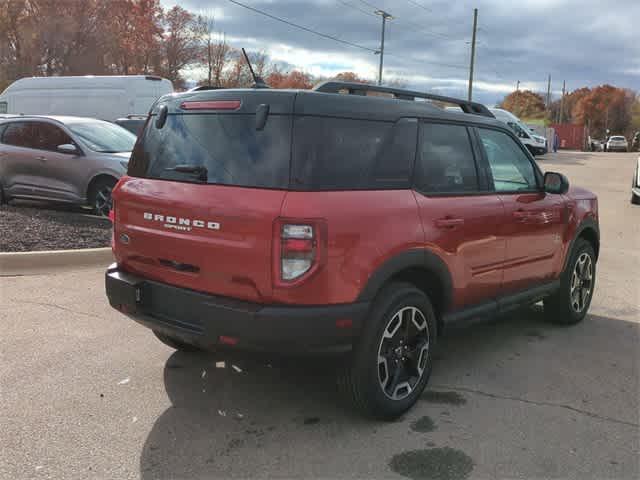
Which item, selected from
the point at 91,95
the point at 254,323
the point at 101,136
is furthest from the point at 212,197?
the point at 91,95

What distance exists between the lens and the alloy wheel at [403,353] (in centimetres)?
356

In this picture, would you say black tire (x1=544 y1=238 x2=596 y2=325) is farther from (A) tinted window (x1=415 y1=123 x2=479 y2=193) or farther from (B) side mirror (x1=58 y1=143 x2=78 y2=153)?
(B) side mirror (x1=58 y1=143 x2=78 y2=153)

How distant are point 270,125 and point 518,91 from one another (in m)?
123

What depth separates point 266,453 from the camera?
3219 millimetres

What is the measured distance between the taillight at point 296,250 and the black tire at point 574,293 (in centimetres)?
313

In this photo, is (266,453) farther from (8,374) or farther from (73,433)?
(8,374)

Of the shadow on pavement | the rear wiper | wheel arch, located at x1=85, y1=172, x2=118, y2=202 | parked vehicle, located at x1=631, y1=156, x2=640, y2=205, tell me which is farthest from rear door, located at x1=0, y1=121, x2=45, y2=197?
parked vehicle, located at x1=631, y1=156, x2=640, y2=205

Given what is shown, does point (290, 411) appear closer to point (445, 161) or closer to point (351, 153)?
point (351, 153)

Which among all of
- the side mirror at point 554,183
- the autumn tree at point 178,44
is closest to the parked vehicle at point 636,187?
the side mirror at point 554,183

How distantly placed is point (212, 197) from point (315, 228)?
0.62 meters

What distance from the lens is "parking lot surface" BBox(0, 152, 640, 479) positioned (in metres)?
3.13

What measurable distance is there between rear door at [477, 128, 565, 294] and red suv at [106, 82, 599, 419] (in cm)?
17

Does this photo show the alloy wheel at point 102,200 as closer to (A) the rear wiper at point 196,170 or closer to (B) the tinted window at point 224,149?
(B) the tinted window at point 224,149

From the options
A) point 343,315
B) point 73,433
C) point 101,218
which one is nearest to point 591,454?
point 343,315
